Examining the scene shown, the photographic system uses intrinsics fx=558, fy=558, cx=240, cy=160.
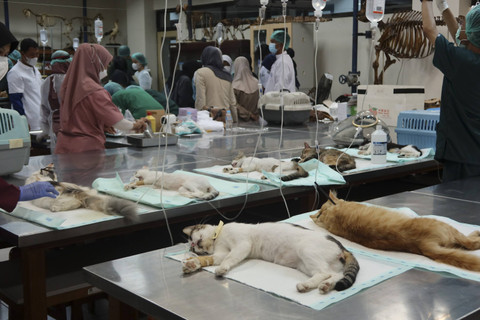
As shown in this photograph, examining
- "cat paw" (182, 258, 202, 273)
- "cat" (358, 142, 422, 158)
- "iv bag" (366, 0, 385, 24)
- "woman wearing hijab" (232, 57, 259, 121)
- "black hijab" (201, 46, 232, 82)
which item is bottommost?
"cat paw" (182, 258, 202, 273)

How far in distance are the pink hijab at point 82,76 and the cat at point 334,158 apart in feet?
4.95

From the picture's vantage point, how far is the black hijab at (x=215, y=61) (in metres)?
5.83

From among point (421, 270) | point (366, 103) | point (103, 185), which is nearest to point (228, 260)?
point (421, 270)

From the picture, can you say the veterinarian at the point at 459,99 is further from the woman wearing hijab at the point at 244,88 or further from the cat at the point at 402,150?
the woman wearing hijab at the point at 244,88

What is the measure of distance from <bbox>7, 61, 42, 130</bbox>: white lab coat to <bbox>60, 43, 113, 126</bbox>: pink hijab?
2418mm

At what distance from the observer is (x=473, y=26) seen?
254 cm

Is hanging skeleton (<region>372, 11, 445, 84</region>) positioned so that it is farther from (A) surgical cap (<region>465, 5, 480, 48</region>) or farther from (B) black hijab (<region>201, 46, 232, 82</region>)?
(A) surgical cap (<region>465, 5, 480, 48</region>)

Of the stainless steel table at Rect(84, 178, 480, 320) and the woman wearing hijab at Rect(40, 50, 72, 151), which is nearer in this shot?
the stainless steel table at Rect(84, 178, 480, 320)

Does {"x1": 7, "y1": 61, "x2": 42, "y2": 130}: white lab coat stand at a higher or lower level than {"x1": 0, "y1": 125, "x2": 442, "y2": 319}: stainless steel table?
higher

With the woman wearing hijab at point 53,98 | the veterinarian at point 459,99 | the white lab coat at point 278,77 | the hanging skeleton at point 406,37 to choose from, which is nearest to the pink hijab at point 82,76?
the woman wearing hijab at point 53,98

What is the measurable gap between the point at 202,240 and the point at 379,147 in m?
1.83

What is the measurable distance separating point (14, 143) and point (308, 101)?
2.96m

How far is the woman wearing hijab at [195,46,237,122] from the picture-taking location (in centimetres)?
575

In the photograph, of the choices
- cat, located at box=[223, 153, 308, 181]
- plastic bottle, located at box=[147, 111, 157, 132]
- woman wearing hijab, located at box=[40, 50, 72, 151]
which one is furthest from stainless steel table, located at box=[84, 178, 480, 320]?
woman wearing hijab, located at box=[40, 50, 72, 151]
